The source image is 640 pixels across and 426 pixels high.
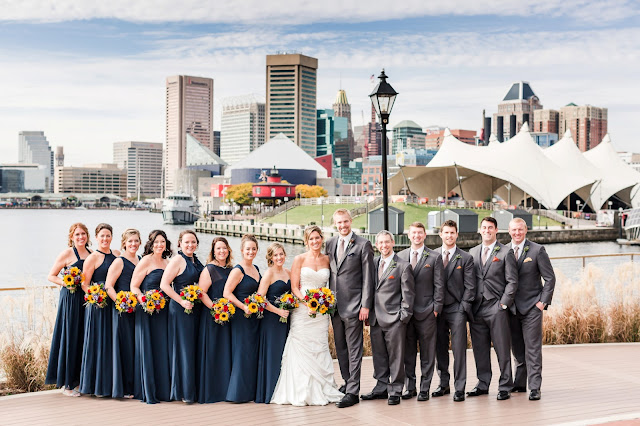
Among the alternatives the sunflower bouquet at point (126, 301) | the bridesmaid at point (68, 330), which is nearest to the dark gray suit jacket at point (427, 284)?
the sunflower bouquet at point (126, 301)

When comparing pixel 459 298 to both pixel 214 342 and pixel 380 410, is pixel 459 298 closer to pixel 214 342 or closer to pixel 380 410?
pixel 380 410

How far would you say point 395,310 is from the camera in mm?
7469

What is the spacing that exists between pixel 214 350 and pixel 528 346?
3.72 metres

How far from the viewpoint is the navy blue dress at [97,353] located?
7.62 m

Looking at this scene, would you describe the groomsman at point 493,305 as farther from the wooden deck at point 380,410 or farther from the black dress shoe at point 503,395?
the wooden deck at point 380,410

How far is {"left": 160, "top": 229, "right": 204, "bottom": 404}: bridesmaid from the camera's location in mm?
7445

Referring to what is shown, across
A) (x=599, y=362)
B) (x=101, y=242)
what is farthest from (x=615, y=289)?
(x=101, y=242)

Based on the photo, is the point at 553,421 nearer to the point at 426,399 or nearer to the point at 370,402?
the point at 426,399

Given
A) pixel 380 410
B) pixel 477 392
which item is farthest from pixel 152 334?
pixel 477 392

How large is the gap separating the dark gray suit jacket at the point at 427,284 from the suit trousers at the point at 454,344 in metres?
0.30

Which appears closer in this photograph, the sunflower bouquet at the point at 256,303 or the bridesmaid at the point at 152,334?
the sunflower bouquet at the point at 256,303

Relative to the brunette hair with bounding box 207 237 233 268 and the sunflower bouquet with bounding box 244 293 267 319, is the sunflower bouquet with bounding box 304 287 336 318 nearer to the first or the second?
the sunflower bouquet with bounding box 244 293 267 319

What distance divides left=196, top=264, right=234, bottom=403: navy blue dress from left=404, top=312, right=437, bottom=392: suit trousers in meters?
2.05

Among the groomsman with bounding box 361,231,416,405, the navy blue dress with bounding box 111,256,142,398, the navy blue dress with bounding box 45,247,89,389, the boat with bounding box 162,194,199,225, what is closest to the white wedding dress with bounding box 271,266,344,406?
the groomsman with bounding box 361,231,416,405
